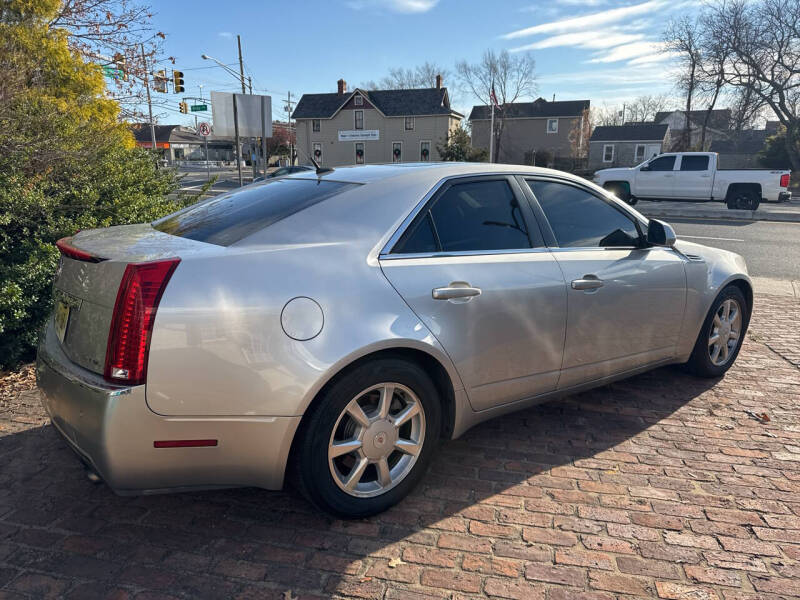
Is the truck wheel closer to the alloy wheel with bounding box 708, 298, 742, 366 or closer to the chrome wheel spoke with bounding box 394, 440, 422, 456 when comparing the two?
the alloy wheel with bounding box 708, 298, 742, 366

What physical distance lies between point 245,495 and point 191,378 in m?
1.02

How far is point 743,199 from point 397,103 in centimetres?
3681

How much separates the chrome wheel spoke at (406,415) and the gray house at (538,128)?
53.1 m

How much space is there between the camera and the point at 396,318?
256 cm

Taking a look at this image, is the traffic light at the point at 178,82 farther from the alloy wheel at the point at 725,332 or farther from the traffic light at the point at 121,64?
the alloy wheel at the point at 725,332

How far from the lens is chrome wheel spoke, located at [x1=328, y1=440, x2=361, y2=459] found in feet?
8.19

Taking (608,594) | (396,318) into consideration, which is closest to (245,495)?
(396,318)

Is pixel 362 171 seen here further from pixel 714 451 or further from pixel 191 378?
pixel 714 451

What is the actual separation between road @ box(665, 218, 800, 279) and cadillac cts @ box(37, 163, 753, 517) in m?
7.82

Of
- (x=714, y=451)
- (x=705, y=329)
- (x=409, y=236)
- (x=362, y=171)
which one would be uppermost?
(x=362, y=171)

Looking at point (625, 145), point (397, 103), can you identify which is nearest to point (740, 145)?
point (625, 145)

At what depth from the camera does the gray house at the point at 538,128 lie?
53562 mm

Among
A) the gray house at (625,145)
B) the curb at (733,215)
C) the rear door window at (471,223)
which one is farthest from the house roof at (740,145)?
the rear door window at (471,223)

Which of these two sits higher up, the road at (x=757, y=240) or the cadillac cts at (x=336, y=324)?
the cadillac cts at (x=336, y=324)
